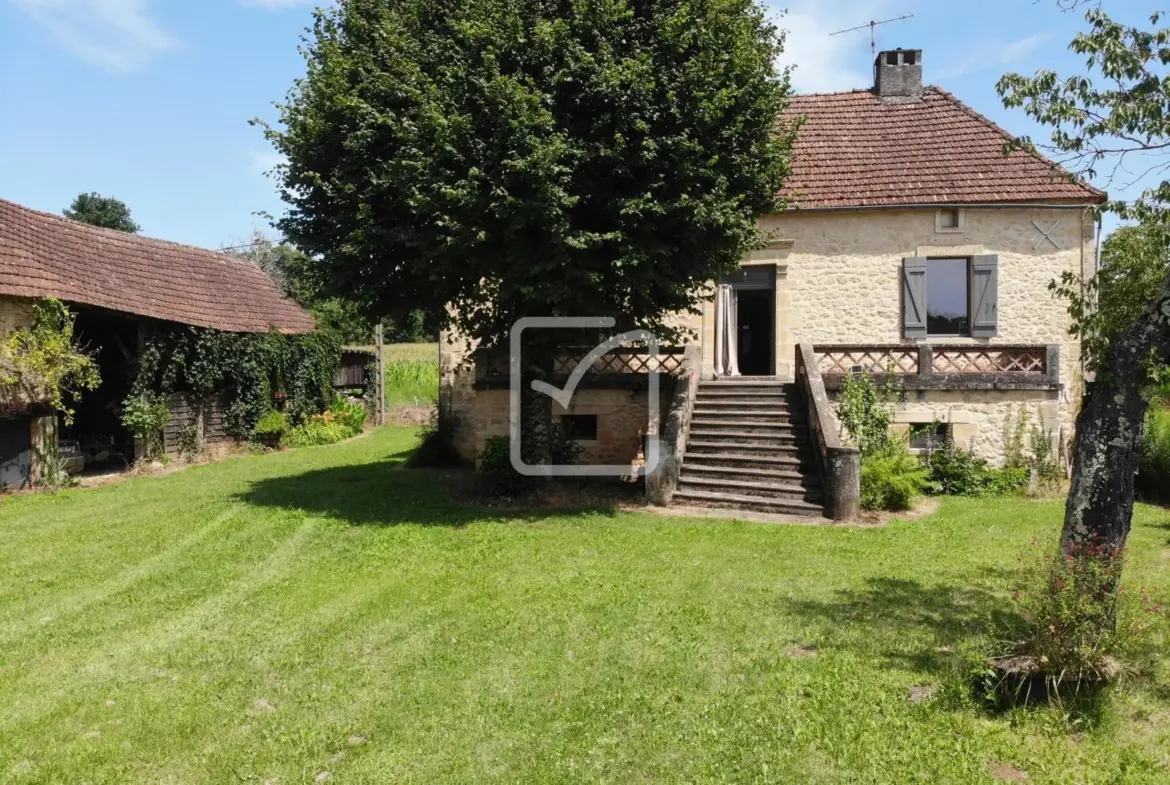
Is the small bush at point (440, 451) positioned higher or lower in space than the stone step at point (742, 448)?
lower

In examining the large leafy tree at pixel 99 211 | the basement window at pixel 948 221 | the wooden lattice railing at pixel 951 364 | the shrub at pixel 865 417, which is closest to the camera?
the shrub at pixel 865 417

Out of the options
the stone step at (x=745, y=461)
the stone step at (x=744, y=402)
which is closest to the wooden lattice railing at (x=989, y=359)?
the stone step at (x=744, y=402)

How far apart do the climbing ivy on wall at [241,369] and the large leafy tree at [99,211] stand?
3519 centimetres

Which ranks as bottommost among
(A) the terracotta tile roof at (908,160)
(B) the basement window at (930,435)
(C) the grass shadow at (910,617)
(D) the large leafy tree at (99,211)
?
(C) the grass shadow at (910,617)

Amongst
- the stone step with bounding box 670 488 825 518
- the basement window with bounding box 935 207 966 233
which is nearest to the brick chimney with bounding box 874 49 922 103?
the basement window with bounding box 935 207 966 233

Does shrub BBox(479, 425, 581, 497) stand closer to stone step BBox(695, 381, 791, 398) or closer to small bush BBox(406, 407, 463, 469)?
stone step BBox(695, 381, 791, 398)

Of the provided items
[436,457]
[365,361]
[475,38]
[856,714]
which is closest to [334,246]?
[475,38]

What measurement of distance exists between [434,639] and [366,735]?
54.1 inches

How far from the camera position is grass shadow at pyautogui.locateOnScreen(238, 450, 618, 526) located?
9.76 m

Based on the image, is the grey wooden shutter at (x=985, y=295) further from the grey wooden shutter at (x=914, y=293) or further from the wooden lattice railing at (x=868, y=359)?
the wooden lattice railing at (x=868, y=359)

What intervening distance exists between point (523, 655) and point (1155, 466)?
12410 mm

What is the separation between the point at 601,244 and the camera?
867cm

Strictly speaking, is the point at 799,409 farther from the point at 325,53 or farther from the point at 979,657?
the point at 325,53

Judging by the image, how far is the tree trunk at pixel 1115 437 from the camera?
13.9 ft
